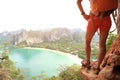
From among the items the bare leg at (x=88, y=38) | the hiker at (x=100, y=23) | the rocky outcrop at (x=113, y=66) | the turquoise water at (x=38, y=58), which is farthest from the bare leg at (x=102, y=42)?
the turquoise water at (x=38, y=58)

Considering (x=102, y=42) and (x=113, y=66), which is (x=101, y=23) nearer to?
(x=102, y=42)

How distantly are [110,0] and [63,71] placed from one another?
25401 mm

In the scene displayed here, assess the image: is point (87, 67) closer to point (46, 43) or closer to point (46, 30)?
point (46, 43)

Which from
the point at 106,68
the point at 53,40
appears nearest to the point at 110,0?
the point at 106,68

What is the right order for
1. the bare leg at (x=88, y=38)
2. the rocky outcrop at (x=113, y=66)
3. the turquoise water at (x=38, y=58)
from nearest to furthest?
1. the rocky outcrop at (x=113, y=66)
2. the bare leg at (x=88, y=38)
3. the turquoise water at (x=38, y=58)

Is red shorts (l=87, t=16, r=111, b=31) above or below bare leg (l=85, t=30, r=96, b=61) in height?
above

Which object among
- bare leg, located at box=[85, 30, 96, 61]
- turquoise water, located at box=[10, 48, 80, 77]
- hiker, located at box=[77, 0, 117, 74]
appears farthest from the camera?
turquoise water, located at box=[10, 48, 80, 77]

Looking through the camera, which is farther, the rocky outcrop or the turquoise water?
the turquoise water

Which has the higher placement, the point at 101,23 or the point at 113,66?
the point at 101,23

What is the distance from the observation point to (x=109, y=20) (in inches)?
160

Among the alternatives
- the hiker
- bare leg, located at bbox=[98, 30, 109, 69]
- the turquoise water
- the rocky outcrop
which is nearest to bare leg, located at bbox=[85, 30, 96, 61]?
the hiker

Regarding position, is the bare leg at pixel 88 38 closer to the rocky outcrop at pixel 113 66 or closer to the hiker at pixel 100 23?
the hiker at pixel 100 23

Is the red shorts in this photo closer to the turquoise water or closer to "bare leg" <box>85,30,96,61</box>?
"bare leg" <box>85,30,96,61</box>

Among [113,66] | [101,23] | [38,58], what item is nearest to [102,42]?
[101,23]
